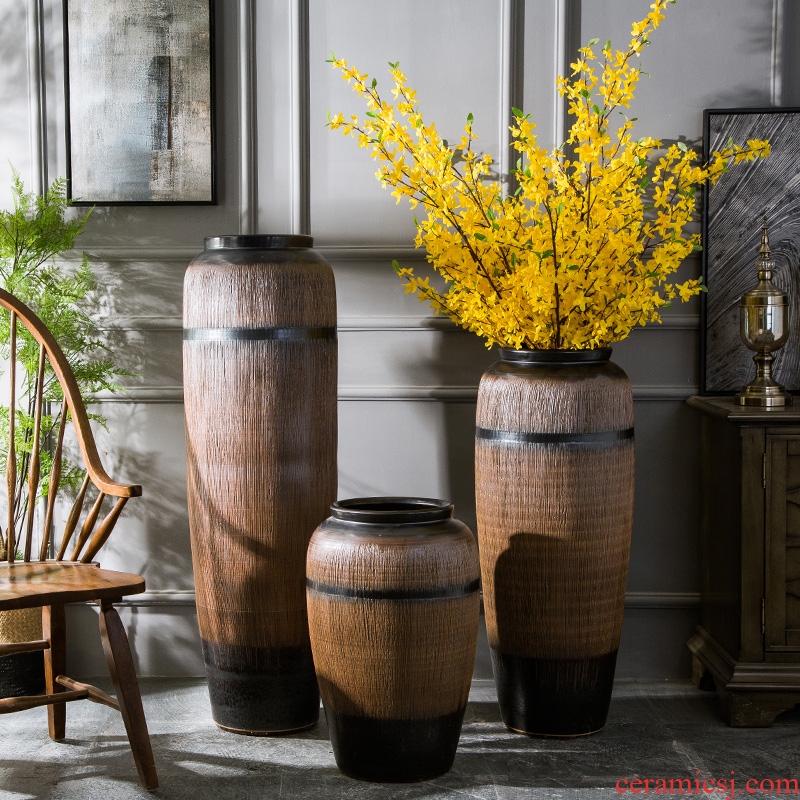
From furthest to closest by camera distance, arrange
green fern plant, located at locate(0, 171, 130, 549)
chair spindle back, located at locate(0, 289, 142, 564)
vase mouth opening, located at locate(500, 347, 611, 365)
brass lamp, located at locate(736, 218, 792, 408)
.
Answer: green fern plant, located at locate(0, 171, 130, 549), brass lamp, located at locate(736, 218, 792, 408), vase mouth opening, located at locate(500, 347, 611, 365), chair spindle back, located at locate(0, 289, 142, 564)

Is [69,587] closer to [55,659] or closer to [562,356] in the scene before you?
[55,659]

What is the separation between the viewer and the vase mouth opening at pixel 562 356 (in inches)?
→ 85.9

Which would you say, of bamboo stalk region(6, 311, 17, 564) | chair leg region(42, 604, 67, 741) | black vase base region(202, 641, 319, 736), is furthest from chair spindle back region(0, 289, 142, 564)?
black vase base region(202, 641, 319, 736)

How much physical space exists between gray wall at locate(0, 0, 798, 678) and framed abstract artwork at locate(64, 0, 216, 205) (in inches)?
1.9

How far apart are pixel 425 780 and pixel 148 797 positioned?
580 mm

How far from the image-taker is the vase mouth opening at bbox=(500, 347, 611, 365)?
218cm

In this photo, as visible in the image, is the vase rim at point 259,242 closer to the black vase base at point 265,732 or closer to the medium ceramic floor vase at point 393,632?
the medium ceramic floor vase at point 393,632

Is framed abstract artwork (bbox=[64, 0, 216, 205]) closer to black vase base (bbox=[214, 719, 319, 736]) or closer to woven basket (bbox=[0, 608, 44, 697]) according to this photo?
woven basket (bbox=[0, 608, 44, 697])

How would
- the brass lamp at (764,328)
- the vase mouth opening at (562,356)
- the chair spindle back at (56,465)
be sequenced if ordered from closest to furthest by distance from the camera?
the chair spindle back at (56,465), the vase mouth opening at (562,356), the brass lamp at (764,328)

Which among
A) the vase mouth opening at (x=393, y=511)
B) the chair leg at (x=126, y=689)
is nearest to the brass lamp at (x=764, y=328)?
the vase mouth opening at (x=393, y=511)

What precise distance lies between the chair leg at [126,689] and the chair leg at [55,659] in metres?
0.35

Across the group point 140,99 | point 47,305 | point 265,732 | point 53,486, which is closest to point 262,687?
point 265,732

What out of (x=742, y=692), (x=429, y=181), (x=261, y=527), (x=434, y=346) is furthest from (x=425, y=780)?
(x=429, y=181)

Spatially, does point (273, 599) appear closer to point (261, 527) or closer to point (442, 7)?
point (261, 527)
